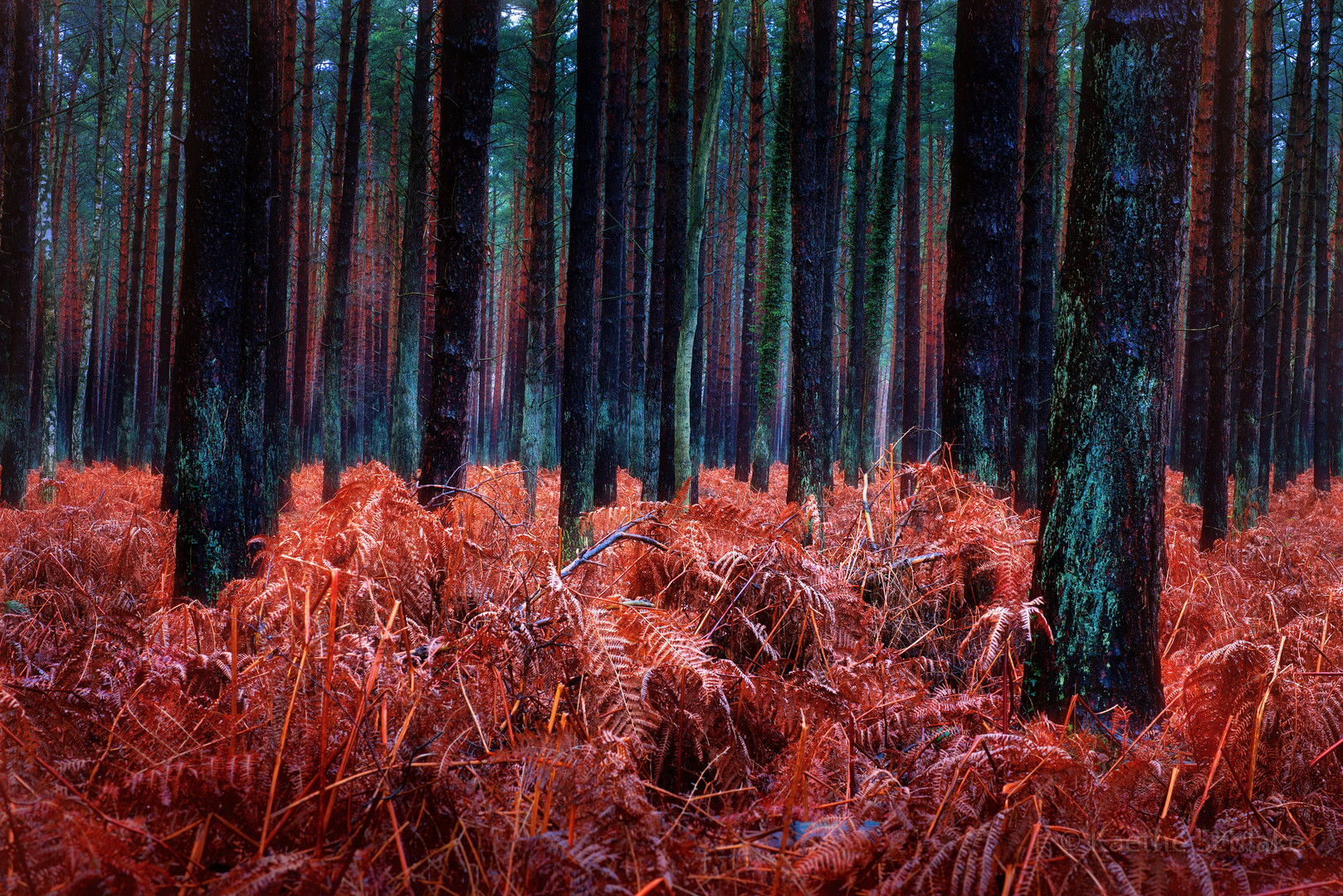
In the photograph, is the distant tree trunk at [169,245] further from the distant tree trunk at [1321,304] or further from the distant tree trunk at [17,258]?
the distant tree trunk at [1321,304]

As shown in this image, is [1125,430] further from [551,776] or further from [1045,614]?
[551,776]

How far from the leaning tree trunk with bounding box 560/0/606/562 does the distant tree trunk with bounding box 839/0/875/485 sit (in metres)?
7.82

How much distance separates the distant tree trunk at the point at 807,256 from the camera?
7.84 metres

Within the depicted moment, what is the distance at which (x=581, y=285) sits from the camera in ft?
26.9

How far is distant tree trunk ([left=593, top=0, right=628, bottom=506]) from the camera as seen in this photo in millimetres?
9828

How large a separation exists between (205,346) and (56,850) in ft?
13.4

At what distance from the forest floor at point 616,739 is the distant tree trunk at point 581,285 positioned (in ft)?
14.4

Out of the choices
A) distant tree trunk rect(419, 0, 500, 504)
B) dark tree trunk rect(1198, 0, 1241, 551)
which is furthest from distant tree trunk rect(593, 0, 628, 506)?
dark tree trunk rect(1198, 0, 1241, 551)

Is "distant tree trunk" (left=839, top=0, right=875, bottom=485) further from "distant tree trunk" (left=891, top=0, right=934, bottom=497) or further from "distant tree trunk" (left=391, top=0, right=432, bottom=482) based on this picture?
"distant tree trunk" (left=391, top=0, right=432, bottom=482)

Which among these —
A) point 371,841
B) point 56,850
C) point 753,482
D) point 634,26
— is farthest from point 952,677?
point 634,26

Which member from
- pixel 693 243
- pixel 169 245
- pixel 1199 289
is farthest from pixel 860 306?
pixel 169 245

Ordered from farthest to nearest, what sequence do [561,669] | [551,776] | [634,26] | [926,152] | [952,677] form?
[926,152]
[634,26]
[952,677]
[561,669]
[551,776]

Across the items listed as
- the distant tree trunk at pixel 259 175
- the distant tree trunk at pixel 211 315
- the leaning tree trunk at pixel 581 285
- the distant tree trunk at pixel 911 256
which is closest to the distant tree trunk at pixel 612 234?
the leaning tree trunk at pixel 581 285

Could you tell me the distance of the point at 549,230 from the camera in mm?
11828
